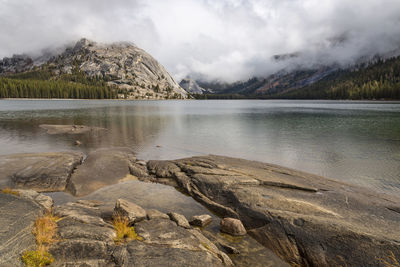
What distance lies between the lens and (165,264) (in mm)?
8141

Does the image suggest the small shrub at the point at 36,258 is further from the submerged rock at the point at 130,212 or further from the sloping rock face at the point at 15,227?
the submerged rock at the point at 130,212

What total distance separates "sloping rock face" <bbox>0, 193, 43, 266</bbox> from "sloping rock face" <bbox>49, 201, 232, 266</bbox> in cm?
100

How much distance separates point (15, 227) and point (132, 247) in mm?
4675

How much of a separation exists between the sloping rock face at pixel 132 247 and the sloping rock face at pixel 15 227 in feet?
3.27

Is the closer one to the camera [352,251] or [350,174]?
[352,251]

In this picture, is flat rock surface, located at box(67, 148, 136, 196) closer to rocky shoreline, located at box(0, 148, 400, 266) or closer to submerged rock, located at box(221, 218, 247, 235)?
rocky shoreline, located at box(0, 148, 400, 266)

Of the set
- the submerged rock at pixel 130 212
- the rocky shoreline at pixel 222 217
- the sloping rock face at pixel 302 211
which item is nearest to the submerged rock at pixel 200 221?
the rocky shoreline at pixel 222 217

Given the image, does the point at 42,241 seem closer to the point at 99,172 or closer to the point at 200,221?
the point at 200,221

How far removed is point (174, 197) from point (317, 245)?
31.9 feet

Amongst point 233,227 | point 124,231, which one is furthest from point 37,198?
point 233,227

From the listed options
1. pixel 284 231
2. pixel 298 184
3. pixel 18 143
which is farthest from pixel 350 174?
pixel 18 143

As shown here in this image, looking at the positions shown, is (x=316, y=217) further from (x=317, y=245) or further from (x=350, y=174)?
(x=350, y=174)

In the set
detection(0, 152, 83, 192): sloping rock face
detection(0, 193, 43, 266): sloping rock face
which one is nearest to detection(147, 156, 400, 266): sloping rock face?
detection(0, 152, 83, 192): sloping rock face

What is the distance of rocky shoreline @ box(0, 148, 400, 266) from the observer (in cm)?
864
